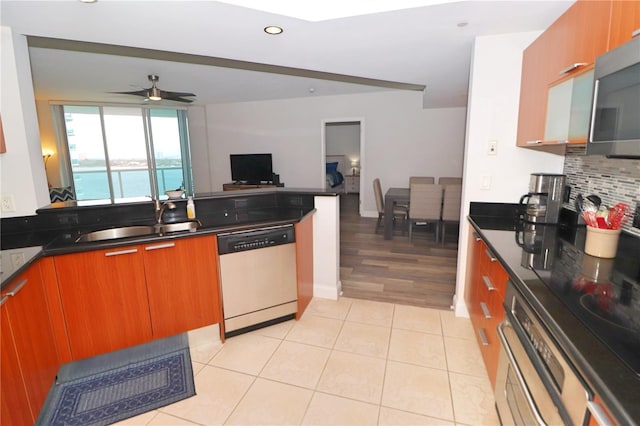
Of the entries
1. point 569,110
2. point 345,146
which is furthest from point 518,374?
point 345,146

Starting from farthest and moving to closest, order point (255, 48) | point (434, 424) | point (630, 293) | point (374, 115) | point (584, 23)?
point (374, 115) → point (255, 48) → point (434, 424) → point (584, 23) → point (630, 293)

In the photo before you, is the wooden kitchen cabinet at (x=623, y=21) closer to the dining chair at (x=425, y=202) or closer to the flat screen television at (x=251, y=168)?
the dining chair at (x=425, y=202)

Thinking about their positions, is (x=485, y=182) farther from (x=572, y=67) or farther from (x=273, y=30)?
(x=273, y=30)

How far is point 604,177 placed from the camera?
1.78 meters

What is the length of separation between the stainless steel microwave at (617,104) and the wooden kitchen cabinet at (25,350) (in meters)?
2.40

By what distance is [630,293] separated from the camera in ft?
3.62

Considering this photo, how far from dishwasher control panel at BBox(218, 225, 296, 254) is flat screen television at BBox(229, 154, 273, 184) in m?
4.58

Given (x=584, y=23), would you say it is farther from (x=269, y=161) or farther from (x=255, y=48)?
(x=269, y=161)

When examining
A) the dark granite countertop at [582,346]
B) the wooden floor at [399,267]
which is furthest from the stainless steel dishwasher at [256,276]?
the dark granite countertop at [582,346]

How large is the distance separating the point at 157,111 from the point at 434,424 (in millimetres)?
7450

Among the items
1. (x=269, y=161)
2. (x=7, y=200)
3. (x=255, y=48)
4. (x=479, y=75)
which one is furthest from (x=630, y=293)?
(x=269, y=161)

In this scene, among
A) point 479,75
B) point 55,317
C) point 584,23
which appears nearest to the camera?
point 584,23

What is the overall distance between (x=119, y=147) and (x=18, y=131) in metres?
5.17

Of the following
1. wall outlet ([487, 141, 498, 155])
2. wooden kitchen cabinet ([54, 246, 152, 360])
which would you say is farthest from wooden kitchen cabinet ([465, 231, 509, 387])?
wooden kitchen cabinet ([54, 246, 152, 360])
